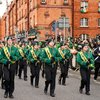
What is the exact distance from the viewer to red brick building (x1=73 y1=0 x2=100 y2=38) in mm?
65000

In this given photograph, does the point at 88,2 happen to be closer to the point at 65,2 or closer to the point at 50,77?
the point at 65,2

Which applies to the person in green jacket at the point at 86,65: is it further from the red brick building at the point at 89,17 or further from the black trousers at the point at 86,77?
the red brick building at the point at 89,17

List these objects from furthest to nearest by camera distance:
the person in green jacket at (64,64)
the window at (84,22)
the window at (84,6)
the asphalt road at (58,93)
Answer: the window at (84,22) → the window at (84,6) → the person in green jacket at (64,64) → the asphalt road at (58,93)

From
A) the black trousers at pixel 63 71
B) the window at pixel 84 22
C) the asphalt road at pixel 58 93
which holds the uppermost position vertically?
the window at pixel 84 22

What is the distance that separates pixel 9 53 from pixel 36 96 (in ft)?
5.63

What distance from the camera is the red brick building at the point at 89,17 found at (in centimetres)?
6500

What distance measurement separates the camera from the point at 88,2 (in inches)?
2569

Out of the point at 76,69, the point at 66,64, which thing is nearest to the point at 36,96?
the point at 66,64

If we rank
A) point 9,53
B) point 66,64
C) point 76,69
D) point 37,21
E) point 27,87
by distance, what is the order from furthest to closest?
point 37,21 < point 76,69 < point 66,64 < point 27,87 < point 9,53

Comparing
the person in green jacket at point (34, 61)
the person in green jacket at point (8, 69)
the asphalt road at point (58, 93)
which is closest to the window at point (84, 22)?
the asphalt road at point (58, 93)

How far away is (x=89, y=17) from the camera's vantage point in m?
65.1

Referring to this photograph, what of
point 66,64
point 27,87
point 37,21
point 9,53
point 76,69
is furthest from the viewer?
point 37,21

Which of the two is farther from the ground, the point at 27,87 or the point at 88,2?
the point at 88,2

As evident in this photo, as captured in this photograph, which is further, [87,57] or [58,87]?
[58,87]
